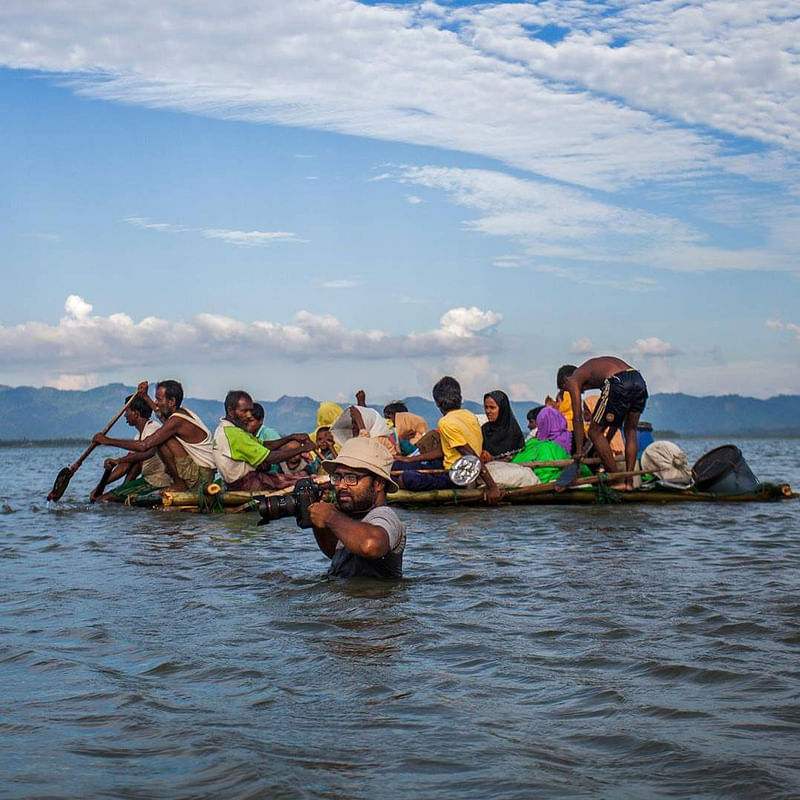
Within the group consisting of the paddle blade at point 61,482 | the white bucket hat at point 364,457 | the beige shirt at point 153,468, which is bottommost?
the paddle blade at point 61,482

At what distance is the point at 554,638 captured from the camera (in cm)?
505

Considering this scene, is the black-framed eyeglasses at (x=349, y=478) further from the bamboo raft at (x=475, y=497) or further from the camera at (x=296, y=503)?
the bamboo raft at (x=475, y=497)

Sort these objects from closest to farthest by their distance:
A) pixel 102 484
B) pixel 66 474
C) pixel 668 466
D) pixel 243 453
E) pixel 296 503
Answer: pixel 296 503 → pixel 243 453 → pixel 668 466 → pixel 102 484 → pixel 66 474

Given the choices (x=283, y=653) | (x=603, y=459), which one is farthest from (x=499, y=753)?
(x=603, y=459)

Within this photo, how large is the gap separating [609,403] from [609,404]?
0.02m

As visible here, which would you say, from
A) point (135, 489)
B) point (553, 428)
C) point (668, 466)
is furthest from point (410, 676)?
point (135, 489)

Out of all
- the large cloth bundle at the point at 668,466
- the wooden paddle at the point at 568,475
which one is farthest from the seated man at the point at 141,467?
the large cloth bundle at the point at 668,466

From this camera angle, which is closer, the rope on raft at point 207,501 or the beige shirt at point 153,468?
the rope on raft at point 207,501

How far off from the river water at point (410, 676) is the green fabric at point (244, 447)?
3.67 m

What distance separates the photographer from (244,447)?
39.5ft

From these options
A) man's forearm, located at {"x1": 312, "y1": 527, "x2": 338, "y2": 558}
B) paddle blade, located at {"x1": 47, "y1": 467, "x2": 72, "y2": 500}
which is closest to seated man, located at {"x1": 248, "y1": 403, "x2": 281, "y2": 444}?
paddle blade, located at {"x1": 47, "y1": 467, "x2": 72, "y2": 500}

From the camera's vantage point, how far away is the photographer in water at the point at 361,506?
5.71m

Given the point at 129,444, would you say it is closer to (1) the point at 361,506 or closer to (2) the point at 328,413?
(2) the point at 328,413

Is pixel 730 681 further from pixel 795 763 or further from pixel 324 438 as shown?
pixel 324 438
